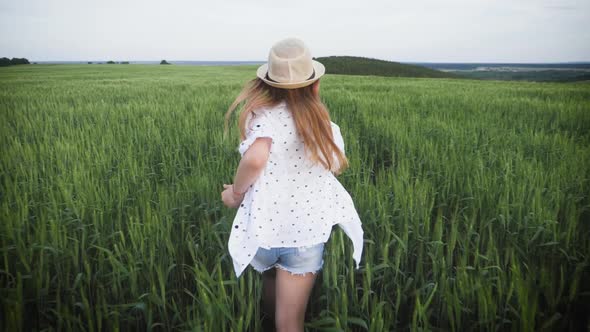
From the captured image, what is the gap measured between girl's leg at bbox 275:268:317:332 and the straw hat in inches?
24.3

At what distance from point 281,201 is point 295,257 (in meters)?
0.19

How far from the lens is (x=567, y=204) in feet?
6.18

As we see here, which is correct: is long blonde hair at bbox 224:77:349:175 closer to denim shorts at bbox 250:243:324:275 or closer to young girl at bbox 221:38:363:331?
young girl at bbox 221:38:363:331

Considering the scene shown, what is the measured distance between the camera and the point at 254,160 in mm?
1124

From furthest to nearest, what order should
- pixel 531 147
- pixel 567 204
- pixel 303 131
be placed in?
pixel 531 147, pixel 567 204, pixel 303 131

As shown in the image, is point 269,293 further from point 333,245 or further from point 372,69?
point 372,69

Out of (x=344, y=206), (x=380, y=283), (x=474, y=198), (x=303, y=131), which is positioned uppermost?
(x=303, y=131)

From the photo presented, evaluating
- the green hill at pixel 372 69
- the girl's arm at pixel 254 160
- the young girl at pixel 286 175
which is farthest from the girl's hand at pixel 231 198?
the green hill at pixel 372 69

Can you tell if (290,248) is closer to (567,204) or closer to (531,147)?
(567,204)

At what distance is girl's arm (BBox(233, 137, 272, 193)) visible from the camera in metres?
1.12

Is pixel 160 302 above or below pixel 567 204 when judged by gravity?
below

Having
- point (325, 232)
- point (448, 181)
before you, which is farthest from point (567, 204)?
point (325, 232)

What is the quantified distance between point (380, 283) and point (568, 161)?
197 centimetres

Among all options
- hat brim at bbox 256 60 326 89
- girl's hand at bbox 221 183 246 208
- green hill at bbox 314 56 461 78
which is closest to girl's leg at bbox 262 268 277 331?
girl's hand at bbox 221 183 246 208
